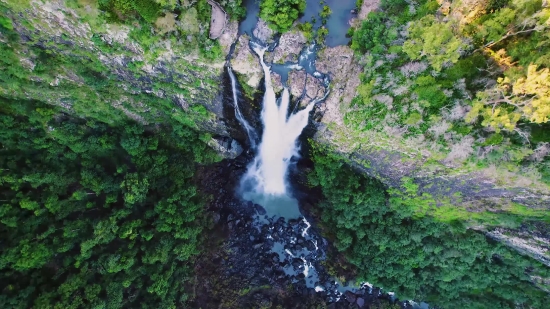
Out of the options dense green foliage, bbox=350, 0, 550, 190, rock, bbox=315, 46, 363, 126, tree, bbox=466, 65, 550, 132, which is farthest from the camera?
rock, bbox=315, 46, 363, 126

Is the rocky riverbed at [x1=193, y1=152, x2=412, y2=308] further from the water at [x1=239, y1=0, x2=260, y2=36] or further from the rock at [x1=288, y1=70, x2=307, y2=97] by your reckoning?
the water at [x1=239, y1=0, x2=260, y2=36]

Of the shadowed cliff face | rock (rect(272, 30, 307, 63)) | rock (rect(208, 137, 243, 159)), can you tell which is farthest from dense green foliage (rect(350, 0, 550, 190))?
rock (rect(208, 137, 243, 159))

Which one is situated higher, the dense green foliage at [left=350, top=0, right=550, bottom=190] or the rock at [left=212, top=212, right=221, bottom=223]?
the rock at [left=212, top=212, right=221, bottom=223]

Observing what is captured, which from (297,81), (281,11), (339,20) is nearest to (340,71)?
(297,81)

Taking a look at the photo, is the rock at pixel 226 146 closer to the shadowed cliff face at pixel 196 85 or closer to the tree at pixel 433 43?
the shadowed cliff face at pixel 196 85

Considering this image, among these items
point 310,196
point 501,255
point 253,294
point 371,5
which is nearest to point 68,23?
point 371,5

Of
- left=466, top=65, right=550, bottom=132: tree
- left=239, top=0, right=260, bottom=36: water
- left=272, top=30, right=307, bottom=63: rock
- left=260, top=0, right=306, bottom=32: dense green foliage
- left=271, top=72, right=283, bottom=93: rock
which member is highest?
left=239, top=0, right=260, bottom=36: water

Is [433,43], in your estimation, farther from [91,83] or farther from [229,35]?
[91,83]

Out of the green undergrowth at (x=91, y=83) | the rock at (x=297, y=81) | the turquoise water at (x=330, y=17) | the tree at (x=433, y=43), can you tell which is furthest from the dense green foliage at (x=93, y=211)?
the tree at (x=433, y=43)
